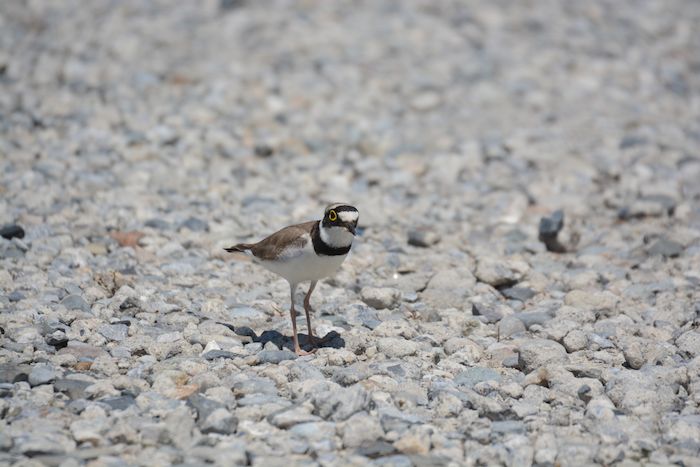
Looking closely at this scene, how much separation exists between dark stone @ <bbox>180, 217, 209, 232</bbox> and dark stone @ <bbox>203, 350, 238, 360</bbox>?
285 cm

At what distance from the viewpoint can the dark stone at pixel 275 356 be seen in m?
6.32

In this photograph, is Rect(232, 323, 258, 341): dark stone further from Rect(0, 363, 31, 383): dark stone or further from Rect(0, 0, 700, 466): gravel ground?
Rect(0, 363, 31, 383): dark stone

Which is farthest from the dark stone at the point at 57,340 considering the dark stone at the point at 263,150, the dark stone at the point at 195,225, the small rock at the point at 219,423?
the dark stone at the point at 263,150

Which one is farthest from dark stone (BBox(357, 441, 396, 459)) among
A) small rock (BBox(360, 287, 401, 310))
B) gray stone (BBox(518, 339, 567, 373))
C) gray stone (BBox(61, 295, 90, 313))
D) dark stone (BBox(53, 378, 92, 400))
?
gray stone (BBox(61, 295, 90, 313))

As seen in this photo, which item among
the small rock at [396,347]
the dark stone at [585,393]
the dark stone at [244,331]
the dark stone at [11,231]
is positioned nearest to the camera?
the dark stone at [585,393]

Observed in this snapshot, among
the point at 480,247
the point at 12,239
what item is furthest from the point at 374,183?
the point at 12,239

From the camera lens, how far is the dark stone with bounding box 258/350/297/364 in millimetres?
6316

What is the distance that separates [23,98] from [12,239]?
4.70 meters

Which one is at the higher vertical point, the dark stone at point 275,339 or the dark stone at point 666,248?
the dark stone at point 666,248

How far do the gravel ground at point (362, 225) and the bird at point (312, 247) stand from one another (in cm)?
57

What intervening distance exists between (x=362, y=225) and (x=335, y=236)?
3172 mm

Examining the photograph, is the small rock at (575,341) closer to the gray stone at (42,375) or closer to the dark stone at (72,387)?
the dark stone at (72,387)

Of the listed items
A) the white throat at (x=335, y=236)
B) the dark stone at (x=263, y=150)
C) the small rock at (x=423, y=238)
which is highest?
the dark stone at (x=263, y=150)

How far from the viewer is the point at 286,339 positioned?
6898 millimetres
